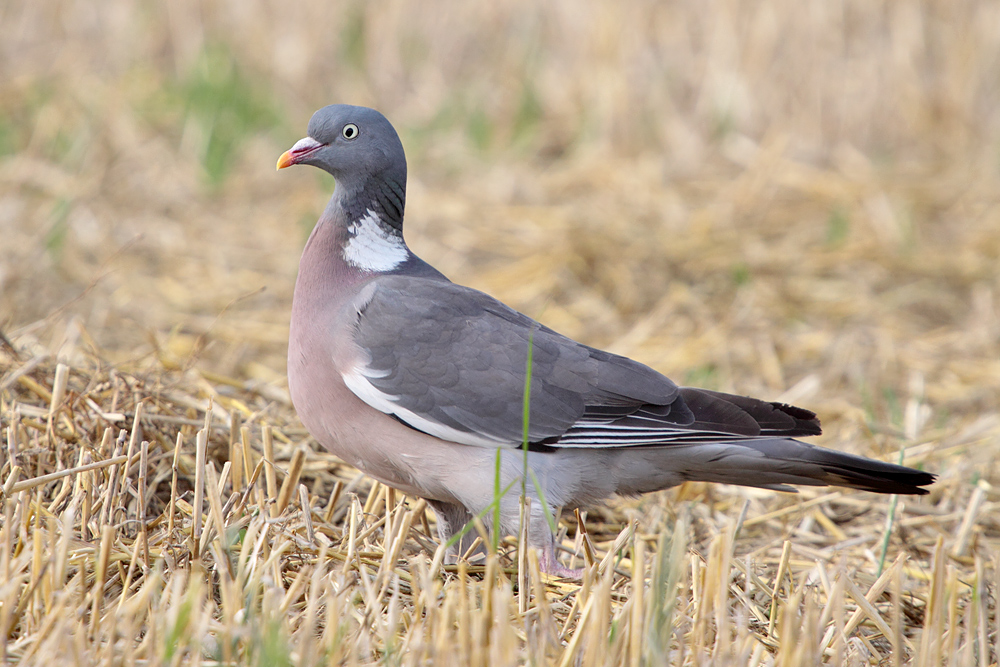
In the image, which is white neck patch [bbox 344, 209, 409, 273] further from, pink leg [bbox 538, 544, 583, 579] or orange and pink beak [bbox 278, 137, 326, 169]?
pink leg [bbox 538, 544, 583, 579]

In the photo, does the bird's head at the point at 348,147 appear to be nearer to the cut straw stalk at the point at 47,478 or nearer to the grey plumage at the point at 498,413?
the grey plumage at the point at 498,413

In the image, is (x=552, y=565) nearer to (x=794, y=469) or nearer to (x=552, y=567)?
(x=552, y=567)

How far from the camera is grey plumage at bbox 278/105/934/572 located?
2.76 meters

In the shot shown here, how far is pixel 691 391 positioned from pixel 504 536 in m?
0.66

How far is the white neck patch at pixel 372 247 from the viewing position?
3.01 meters

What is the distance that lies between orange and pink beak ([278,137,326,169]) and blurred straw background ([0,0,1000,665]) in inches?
30.4

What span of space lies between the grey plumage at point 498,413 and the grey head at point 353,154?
0.26 metres

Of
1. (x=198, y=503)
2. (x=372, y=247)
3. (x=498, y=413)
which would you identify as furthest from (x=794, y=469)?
(x=198, y=503)

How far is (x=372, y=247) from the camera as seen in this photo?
10.0 ft

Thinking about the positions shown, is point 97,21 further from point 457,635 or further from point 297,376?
point 457,635

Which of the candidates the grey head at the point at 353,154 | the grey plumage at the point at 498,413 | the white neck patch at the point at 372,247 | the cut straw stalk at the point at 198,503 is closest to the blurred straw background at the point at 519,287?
the cut straw stalk at the point at 198,503

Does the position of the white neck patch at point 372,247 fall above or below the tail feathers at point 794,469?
above

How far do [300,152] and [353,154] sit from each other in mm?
157

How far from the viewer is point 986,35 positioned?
7730mm
